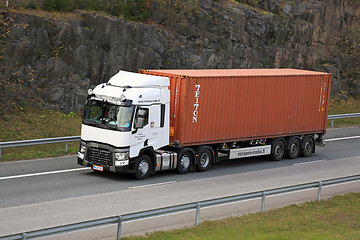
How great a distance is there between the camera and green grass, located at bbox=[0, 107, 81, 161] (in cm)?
2367

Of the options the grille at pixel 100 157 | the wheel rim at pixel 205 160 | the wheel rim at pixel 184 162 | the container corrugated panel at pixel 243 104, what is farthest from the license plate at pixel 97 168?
the wheel rim at pixel 205 160

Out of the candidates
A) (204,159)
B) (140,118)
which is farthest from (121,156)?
(204,159)

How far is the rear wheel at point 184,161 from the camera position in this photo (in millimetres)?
21266

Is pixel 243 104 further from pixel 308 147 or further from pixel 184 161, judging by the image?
pixel 308 147

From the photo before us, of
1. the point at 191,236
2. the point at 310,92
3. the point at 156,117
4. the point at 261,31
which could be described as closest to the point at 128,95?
the point at 156,117

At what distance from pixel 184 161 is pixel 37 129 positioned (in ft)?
27.2

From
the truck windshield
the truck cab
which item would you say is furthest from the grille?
the truck windshield

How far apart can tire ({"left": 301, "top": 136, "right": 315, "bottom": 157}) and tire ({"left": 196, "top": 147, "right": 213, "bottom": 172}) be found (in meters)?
5.81

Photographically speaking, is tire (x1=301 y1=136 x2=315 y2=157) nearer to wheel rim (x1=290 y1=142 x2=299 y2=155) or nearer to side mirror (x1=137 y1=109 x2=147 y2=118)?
wheel rim (x1=290 y1=142 x2=299 y2=155)

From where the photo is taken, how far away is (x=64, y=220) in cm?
1482

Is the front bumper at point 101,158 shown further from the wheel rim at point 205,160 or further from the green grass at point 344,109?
the green grass at point 344,109

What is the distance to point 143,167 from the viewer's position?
2020 cm

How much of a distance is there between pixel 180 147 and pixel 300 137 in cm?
751

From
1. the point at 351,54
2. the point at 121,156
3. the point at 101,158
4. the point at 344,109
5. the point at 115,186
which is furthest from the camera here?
the point at 351,54
